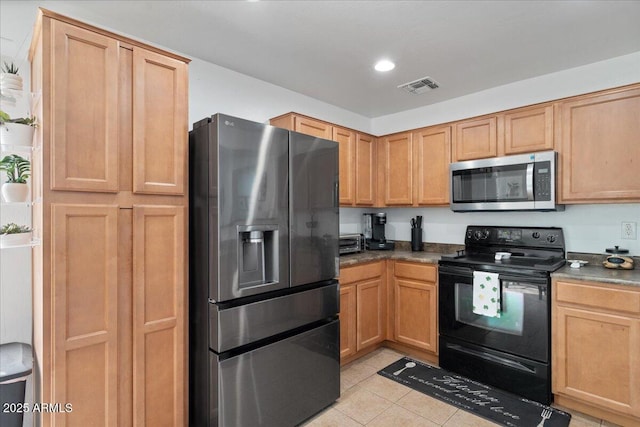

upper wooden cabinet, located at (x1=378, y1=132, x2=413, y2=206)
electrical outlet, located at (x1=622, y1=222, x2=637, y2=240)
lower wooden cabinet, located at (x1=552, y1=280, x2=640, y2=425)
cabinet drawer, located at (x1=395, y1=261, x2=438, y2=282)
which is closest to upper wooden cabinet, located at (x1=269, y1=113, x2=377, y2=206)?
upper wooden cabinet, located at (x1=378, y1=132, x2=413, y2=206)

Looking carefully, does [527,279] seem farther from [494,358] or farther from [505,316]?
[494,358]

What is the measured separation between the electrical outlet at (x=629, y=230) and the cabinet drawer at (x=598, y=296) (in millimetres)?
743

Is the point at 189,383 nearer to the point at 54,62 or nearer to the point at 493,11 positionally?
the point at 54,62

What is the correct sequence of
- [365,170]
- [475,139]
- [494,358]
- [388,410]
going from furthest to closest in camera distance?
[365,170] < [475,139] < [494,358] < [388,410]

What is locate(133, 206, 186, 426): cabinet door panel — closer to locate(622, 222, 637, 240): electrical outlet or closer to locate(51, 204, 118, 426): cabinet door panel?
locate(51, 204, 118, 426): cabinet door panel

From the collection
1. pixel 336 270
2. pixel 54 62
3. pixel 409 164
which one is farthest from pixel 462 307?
pixel 54 62

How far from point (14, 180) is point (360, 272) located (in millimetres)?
2452

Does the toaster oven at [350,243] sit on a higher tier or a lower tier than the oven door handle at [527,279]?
higher

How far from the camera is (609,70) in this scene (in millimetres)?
2578

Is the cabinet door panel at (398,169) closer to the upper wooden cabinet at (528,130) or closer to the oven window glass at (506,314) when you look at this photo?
the upper wooden cabinet at (528,130)

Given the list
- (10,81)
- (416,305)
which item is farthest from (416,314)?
(10,81)

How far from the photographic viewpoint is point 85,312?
1.52 meters

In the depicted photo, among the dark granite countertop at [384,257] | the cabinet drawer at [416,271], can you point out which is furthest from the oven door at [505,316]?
the dark granite countertop at [384,257]

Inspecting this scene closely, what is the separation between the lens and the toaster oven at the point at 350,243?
3.24 meters
